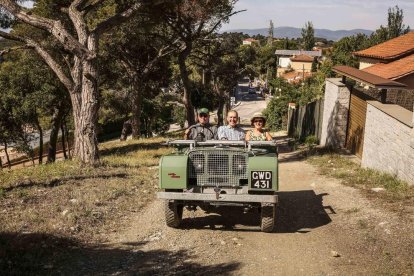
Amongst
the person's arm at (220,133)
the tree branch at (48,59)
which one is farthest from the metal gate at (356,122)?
the tree branch at (48,59)

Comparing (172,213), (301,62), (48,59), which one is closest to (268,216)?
(172,213)

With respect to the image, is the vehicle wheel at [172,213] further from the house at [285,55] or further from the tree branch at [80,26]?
the house at [285,55]

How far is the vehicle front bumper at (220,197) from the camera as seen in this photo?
22.1 feet

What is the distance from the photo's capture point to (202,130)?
8508mm

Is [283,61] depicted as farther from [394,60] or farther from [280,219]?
[280,219]

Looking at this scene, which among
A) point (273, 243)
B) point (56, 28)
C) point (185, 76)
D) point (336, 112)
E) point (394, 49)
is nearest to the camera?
point (273, 243)

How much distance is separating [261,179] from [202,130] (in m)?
2.10

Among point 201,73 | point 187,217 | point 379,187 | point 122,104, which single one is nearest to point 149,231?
point 187,217

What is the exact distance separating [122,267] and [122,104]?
31004mm

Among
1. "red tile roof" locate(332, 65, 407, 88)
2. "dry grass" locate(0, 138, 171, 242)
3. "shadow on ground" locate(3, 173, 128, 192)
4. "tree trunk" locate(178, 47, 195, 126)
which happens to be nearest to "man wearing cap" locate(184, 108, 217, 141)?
"dry grass" locate(0, 138, 171, 242)

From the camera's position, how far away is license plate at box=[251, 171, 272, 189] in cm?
678

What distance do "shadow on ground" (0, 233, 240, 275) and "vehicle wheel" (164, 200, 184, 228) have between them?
0.80 metres

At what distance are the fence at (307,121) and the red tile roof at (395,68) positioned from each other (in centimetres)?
468

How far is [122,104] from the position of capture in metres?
36.1
